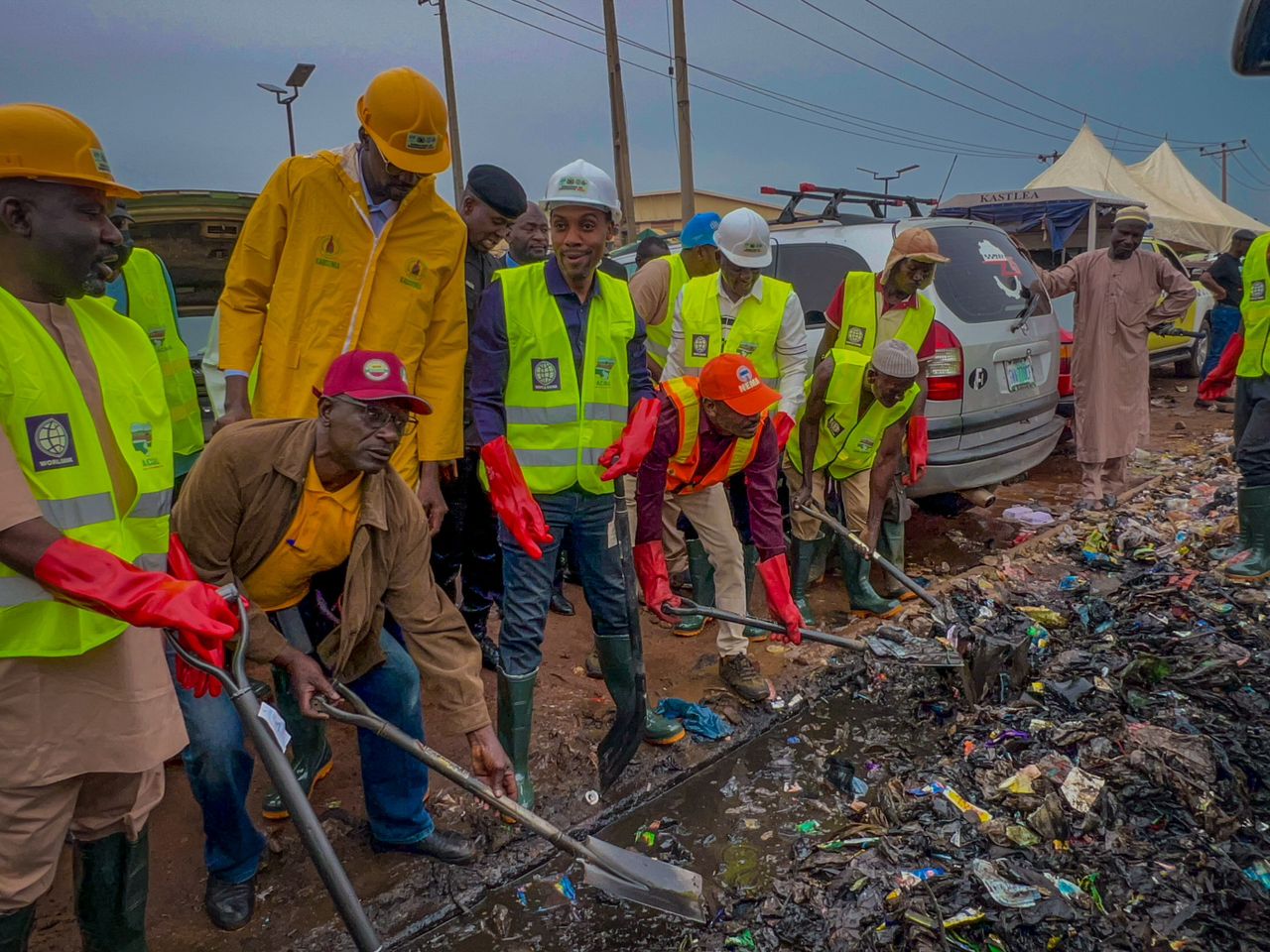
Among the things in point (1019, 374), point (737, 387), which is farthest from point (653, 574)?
point (1019, 374)

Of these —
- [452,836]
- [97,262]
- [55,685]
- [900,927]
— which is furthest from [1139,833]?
[97,262]

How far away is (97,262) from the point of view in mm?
1898

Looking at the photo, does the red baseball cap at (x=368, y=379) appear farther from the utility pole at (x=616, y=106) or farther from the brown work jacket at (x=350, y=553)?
the utility pole at (x=616, y=106)

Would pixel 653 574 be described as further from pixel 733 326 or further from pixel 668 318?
pixel 668 318

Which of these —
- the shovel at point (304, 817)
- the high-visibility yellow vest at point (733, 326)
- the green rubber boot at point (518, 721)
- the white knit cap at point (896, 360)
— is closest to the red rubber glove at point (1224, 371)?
the white knit cap at point (896, 360)

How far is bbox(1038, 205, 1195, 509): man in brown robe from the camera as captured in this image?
6.46 metres

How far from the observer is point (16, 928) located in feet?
6.02

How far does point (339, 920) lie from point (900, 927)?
Answer: 5.34 feet

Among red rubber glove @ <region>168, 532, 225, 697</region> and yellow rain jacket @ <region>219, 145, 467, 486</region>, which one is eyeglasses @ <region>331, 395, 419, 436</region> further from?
yellow rain jacket @ <region>219, 145, 467, 486</region>

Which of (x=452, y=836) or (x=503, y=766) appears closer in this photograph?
(x=503, y=766)

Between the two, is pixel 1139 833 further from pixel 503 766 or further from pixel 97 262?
pixel 97 262

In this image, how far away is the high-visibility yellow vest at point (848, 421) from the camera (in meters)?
4.64

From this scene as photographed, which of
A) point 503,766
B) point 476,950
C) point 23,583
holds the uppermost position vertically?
point 23,583

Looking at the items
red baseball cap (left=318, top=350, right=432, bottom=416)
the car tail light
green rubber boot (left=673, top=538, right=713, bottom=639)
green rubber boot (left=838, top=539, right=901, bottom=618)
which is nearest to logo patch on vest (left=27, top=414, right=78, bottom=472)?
red baseball cap (left=318, top=350, right=432, bottom=416)
